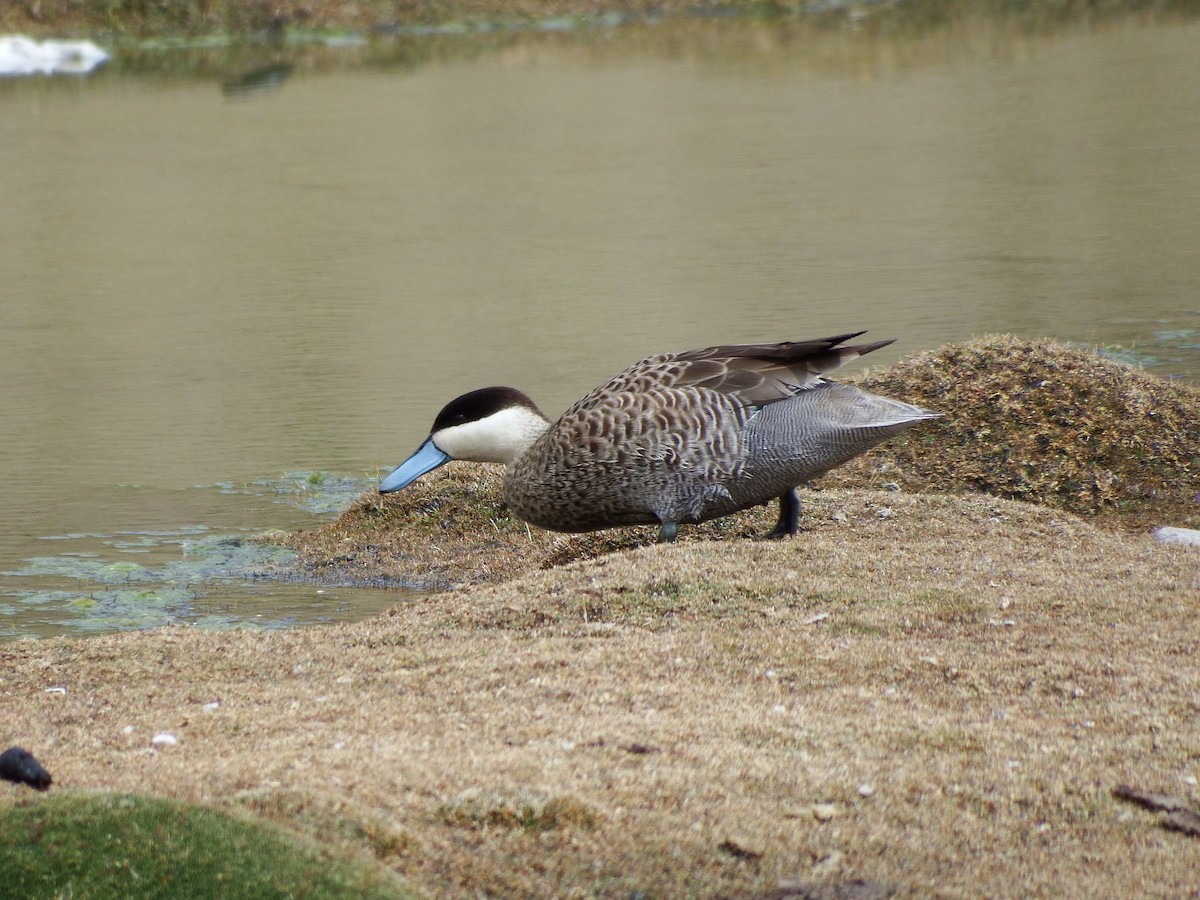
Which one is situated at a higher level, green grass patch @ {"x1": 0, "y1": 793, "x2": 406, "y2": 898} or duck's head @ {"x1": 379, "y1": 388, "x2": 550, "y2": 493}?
green grass patch @ {"x1": 0, "y1": 793, "x2": 406, "y2": 898}

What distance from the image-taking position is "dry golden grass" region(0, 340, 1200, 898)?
3.38 m

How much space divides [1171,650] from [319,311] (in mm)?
9555

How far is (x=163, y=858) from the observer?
124 inches

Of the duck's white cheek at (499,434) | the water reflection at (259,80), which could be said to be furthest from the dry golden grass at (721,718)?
the water reflection at (259,80)

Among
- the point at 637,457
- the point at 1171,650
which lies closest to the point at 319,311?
the point at 637,457

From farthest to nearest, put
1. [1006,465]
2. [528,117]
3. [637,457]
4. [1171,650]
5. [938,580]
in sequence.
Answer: [528,117] → [1006,465] → [637,457] → [938,580] → [1171,650]

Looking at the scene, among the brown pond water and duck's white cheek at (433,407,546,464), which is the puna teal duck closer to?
duck's white cheek at (433,407,546,464)

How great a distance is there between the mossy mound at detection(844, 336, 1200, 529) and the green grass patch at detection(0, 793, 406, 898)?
5.11m

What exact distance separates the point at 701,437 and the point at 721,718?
209 centimetres

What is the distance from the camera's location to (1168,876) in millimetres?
3373

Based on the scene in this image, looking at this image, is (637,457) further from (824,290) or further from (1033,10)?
(1033,10)

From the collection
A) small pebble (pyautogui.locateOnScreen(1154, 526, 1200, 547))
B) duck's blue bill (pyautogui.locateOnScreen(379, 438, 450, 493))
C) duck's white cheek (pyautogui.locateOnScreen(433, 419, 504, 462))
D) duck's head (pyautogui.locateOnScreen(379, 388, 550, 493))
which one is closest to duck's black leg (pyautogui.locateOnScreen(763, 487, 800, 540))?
duck's head (pyautogui.locateOnScreen(379, 388, 550, 493))

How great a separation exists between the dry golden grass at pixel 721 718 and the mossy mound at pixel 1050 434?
1.22 meters

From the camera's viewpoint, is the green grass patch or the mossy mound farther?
the mossy mound
